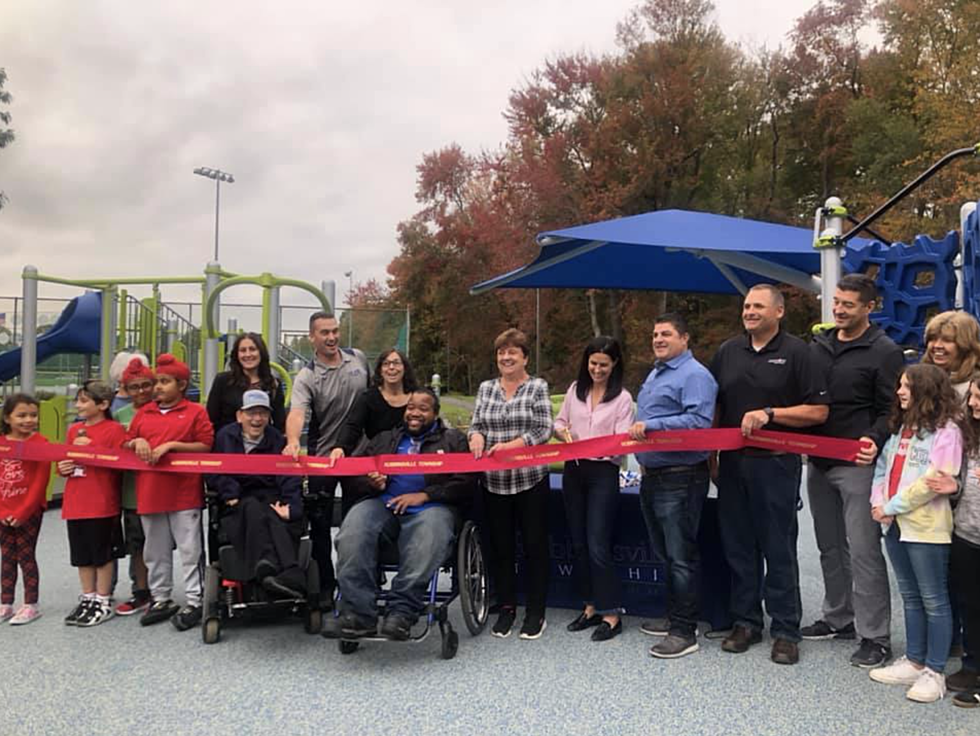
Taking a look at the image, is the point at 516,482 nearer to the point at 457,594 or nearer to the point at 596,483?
the point at 596,483

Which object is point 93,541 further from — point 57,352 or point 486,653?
point 57,352

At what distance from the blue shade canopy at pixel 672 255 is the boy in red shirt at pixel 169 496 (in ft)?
8.79

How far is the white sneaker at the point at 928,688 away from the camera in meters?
3.20

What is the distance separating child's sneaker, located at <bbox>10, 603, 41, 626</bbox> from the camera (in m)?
4.22

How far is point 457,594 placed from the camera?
13.2 feet

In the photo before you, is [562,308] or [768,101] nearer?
[768,101]

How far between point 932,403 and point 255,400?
327cm

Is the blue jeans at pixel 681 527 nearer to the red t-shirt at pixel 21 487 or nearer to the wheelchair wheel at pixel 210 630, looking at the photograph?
the wheelchair wheel at pixel 210 630

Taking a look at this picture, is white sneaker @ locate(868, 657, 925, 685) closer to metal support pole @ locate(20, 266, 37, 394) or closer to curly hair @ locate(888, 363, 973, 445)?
curly hair @ locate(888, 363, 973, 445)

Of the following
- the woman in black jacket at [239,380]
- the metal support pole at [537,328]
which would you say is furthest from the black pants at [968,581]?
the metal support pole at [537,328]

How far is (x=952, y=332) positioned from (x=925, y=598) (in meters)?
1.16

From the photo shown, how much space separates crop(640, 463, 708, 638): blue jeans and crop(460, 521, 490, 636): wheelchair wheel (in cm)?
96

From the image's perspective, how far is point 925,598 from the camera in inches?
130

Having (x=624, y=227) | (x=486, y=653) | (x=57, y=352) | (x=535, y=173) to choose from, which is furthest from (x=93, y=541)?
(x=535, y=173)
